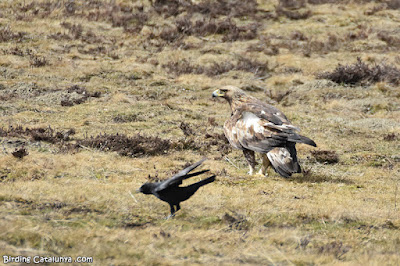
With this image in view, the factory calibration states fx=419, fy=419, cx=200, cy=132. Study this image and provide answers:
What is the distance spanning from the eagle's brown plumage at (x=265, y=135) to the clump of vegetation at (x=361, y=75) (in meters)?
10.6

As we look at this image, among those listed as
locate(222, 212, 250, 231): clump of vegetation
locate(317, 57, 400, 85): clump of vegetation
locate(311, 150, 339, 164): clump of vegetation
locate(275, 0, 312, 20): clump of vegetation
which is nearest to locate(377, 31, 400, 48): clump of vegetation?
locate(317, 57, 400, 85): clump of vegetation

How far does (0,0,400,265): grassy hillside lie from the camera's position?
453 cm

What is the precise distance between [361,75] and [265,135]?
474 inches

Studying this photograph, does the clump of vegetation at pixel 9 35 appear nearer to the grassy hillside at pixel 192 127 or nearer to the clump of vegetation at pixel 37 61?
the grassy hillside at pixel 192 127

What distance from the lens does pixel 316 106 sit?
1535 cm

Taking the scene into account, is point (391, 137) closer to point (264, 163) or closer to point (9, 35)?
point (264, 163)

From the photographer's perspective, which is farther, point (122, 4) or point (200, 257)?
point (122, 4)

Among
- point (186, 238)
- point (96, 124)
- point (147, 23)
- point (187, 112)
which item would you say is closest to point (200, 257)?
point (186, 238)

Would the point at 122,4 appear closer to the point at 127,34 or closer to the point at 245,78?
the point at 127,34

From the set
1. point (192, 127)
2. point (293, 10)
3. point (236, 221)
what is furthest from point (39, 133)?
point (293, 10)

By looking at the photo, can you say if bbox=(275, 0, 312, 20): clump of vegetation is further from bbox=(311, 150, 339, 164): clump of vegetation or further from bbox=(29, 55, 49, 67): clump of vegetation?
bbox=(311, 150, 339, 164): clump of vegetation

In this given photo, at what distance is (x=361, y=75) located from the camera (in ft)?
57.3

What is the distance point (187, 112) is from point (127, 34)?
10.3 m

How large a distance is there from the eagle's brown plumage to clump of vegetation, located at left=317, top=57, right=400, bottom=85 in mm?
10626
